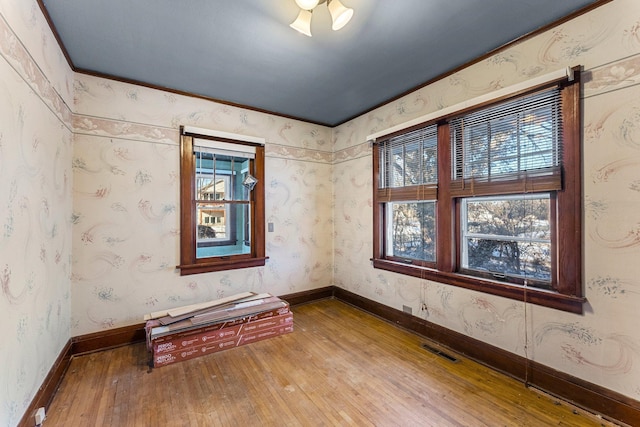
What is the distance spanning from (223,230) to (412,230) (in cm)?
226

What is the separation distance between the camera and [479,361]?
230 centimetres

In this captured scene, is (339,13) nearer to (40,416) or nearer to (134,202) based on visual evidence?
(134,202)

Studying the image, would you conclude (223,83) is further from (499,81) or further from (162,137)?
(499,81)

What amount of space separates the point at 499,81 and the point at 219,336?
324 centimetres

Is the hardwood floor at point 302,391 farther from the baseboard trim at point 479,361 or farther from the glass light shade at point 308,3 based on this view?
the glass light shade at point 308,3

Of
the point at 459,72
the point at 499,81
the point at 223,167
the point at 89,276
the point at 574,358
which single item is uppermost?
the point at 459,72

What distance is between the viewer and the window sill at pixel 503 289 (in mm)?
1841

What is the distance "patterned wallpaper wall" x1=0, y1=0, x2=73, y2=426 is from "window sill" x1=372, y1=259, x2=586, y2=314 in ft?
9.60

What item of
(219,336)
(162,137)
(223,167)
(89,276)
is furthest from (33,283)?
(223,167)

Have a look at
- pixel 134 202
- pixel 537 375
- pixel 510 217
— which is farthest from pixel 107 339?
pixel 510 217

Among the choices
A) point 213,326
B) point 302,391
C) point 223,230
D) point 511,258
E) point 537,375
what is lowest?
point 302,391

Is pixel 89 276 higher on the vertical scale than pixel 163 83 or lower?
lower

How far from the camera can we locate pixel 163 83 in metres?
2.73

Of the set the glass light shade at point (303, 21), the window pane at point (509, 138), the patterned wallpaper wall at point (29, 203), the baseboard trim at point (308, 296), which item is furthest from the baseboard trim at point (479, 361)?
the glass light shade at point (303, 21)
